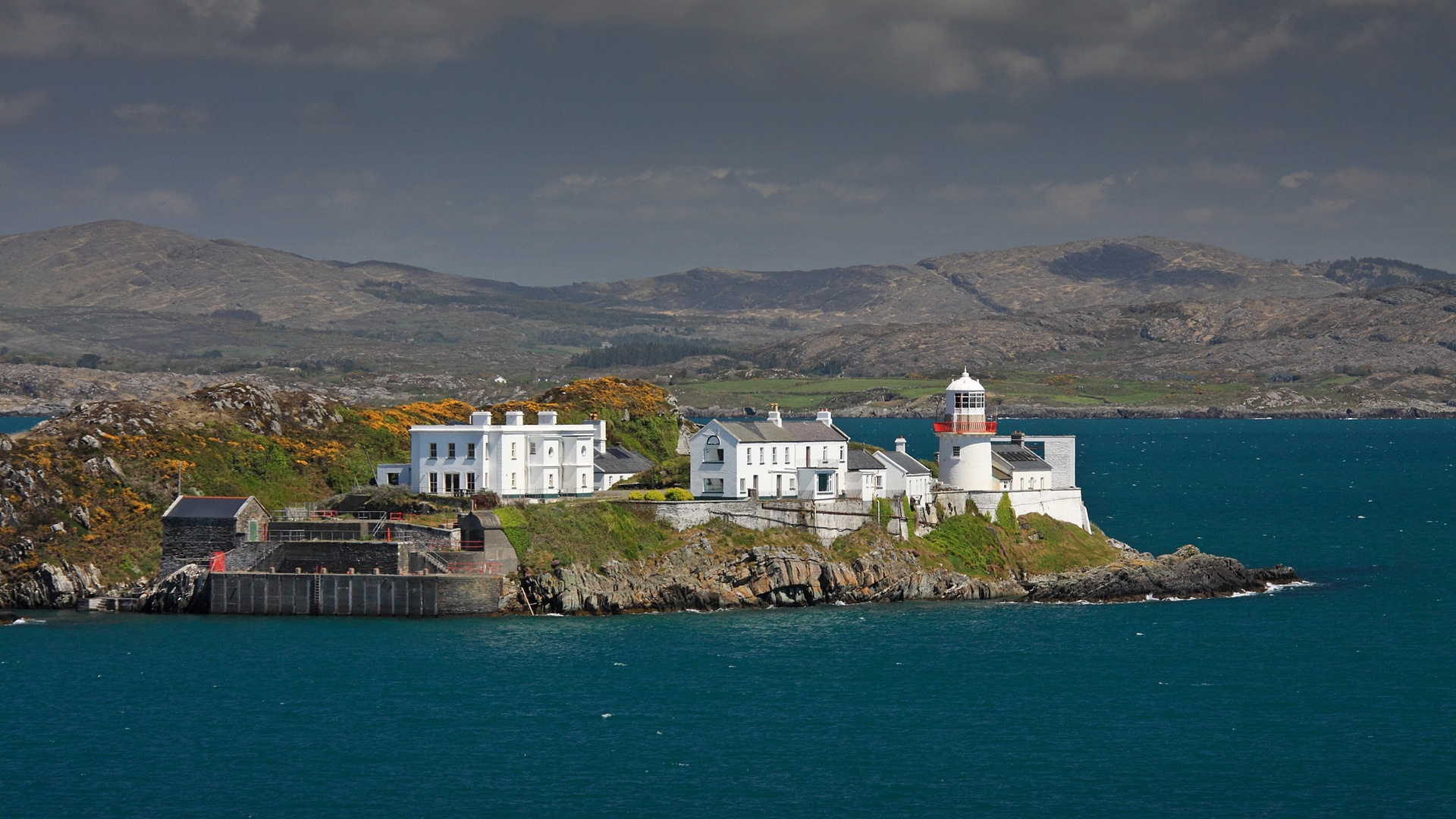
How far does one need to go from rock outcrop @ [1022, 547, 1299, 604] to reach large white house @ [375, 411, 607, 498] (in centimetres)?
2482

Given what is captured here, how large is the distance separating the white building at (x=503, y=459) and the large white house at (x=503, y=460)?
39 millimetres

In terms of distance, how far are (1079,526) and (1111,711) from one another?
→ 31127mm

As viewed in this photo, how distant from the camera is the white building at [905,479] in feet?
268

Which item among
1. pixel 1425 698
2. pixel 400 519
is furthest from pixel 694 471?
pixel 1425 698

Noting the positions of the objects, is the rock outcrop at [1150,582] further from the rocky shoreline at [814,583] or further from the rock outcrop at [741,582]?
the rock outcrop at [741,582]

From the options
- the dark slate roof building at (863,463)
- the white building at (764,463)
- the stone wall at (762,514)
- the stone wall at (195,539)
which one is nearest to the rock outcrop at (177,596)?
the stone wall at (195,539)

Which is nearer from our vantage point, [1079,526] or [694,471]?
[694,471]

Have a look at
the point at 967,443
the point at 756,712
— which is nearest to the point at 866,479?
the point at 967,443

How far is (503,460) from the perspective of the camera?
8194cm

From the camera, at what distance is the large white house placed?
269ft

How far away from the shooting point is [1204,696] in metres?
60.6

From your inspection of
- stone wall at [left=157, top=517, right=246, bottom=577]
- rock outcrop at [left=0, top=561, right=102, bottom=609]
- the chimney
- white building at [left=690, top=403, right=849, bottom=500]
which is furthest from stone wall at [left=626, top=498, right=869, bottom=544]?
rock outcrop at [left=0, top=561, right=102, bottom=609]

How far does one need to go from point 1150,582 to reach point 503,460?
1337 inches

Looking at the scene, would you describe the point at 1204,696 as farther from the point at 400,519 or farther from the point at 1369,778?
the point at 400,519
